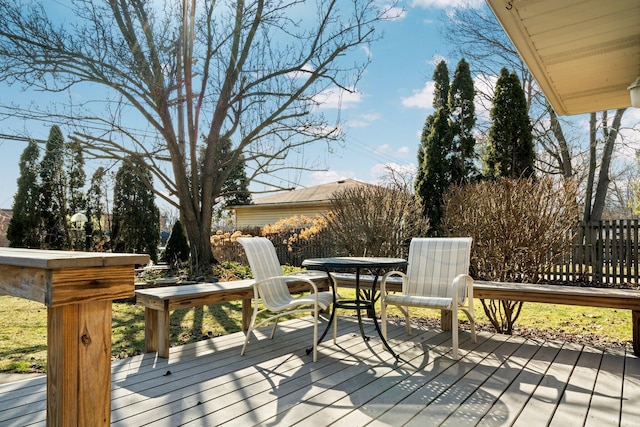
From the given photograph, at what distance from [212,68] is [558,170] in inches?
547

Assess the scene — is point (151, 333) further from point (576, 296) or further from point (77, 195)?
point (77, 195)

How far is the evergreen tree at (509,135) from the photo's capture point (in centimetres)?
1011

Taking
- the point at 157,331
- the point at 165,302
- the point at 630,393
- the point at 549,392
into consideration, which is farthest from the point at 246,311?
the point at 630,393

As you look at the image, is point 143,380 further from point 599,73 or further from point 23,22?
point 23,22

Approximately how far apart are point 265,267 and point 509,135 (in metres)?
8.65

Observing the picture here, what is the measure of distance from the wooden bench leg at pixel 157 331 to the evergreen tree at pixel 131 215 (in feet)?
24.2

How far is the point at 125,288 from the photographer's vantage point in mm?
1422

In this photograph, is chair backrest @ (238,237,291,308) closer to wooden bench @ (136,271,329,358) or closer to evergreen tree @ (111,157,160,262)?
wooden bench @ (136,271,329,358)

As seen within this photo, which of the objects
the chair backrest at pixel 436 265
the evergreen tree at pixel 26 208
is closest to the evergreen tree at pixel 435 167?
the chair backrest at pixel 436 265

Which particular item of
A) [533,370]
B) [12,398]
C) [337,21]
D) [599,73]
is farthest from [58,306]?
[337,21]

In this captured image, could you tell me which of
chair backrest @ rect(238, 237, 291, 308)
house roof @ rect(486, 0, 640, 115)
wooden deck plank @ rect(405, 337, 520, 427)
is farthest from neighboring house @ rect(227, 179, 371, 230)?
wooden deck plank @ rect(405, 337, 520, 427)

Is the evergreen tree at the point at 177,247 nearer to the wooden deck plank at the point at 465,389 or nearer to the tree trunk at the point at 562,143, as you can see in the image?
the wooden deck plank at the point at 465,389

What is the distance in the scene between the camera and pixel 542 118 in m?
15.4

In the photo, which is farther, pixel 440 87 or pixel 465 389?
pixel 440 87
